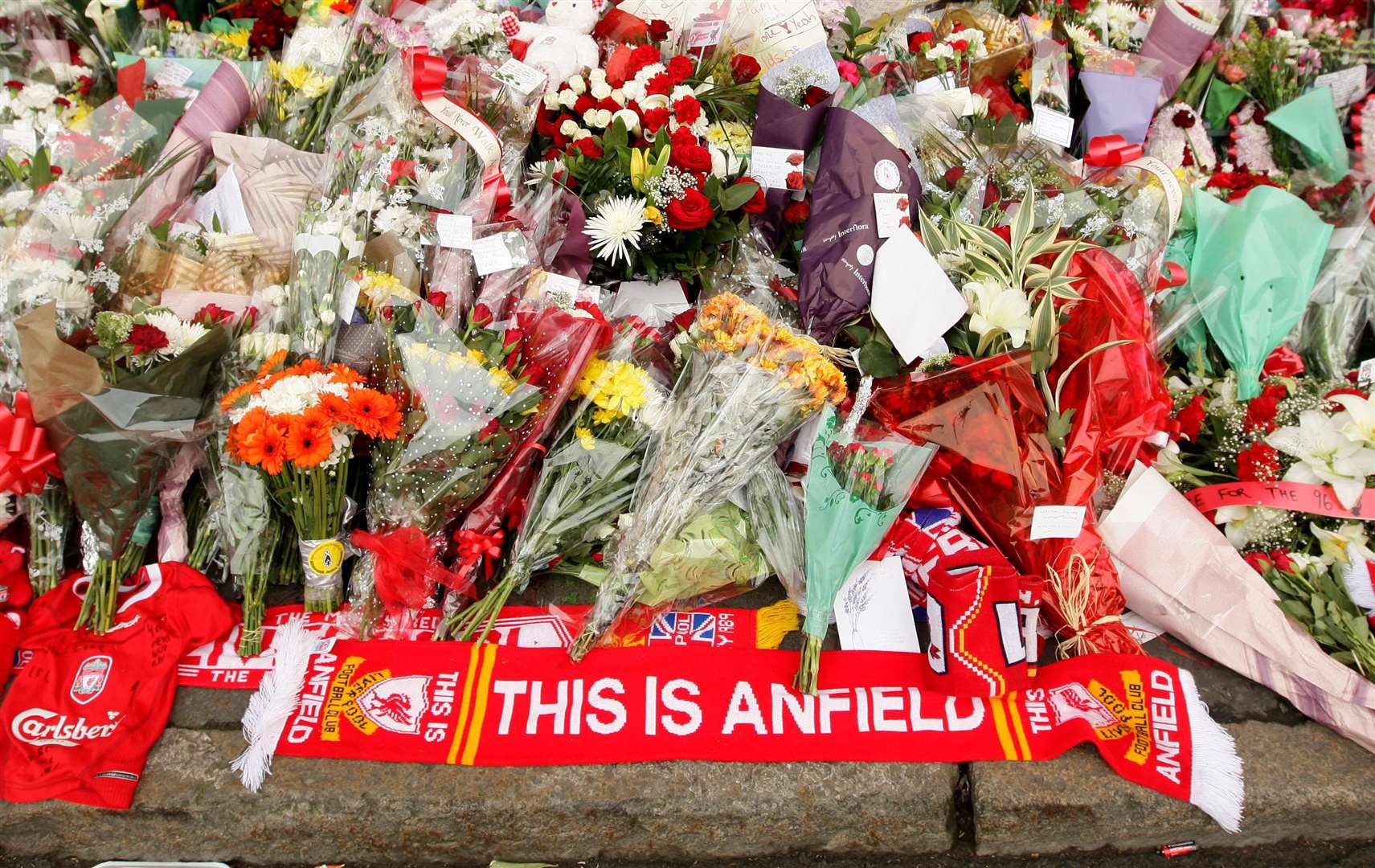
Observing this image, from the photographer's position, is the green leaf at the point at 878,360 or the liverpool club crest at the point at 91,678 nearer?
the liverpool club crest at the point at 91,678

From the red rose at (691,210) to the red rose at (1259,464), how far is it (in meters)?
1.70

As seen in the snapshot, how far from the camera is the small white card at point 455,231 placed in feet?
8.30

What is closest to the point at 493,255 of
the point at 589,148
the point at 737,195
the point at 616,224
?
the point at 616,224

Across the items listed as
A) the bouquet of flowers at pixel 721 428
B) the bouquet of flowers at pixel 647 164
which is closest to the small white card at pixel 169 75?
the bouquet of flowers at pixel 647 164

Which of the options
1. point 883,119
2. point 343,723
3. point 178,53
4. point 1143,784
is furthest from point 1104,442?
point 178,53

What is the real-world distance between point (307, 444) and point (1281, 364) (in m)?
2.87

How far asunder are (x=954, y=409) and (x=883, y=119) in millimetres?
1091

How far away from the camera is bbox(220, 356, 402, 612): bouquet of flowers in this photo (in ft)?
6.78

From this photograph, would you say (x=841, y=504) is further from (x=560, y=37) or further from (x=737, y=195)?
(x=560, y=37)

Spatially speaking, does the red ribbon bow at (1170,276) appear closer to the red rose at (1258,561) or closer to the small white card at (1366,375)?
the small white card at (1366,375)

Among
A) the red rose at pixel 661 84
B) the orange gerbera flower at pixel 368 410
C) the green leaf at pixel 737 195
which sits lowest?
the orange gerbera flower at pixel 368 410

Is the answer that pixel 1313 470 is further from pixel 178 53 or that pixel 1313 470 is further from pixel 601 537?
pixel 178 53

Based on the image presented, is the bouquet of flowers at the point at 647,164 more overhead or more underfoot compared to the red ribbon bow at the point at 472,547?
more overhead

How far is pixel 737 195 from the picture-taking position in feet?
8.73
